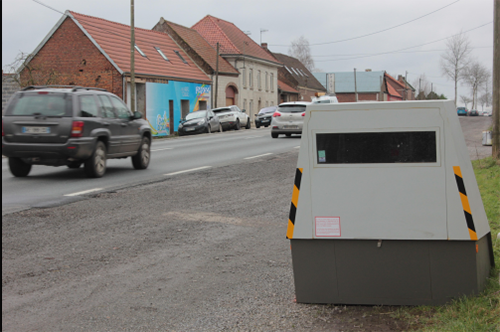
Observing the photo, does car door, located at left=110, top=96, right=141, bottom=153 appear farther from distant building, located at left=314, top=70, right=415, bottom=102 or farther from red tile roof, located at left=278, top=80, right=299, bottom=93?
distant building, located at left=314, top=70, right=415, bottom=102

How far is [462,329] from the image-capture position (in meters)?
3.72

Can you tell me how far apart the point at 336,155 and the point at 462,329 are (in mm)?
1493

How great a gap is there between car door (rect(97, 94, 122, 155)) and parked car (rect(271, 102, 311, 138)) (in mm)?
14275

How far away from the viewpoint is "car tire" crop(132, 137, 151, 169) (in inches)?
573

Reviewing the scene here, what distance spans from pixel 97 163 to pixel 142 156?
2.00 meters

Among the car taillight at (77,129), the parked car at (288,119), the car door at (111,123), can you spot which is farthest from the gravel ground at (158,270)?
the parked car at (288,119)

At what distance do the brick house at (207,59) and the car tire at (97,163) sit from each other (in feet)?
120

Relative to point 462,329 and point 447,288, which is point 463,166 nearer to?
point 447,288

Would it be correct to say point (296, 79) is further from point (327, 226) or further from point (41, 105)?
point (327, 226)

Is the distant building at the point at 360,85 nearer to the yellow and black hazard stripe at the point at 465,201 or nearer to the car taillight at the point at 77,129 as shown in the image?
the car taillight at the point at 77,129

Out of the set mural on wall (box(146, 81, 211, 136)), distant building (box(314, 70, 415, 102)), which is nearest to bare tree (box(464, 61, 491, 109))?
distant building (box(314, 70, 415, 102))

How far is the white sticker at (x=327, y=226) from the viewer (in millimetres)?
4473

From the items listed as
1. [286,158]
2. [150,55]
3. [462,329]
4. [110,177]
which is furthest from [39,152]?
[150,55]

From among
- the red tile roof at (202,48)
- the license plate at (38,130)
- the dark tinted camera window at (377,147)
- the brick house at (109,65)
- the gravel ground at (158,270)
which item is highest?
the red tile roof at (202,48)
